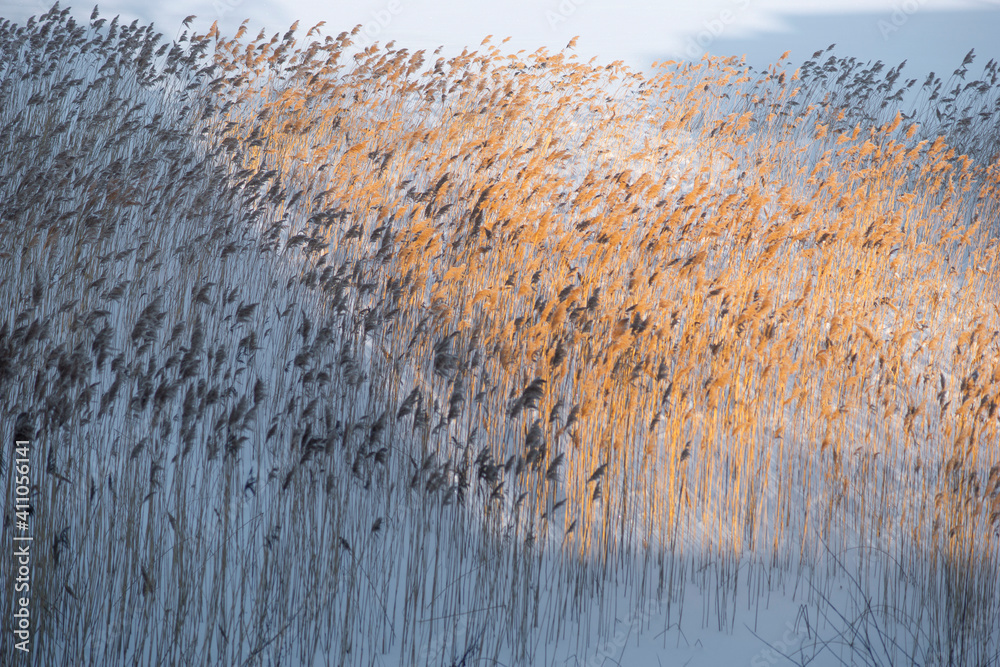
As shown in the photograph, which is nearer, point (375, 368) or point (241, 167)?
point (375, 368)

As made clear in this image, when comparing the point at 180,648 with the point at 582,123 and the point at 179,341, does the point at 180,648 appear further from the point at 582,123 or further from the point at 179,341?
the point at 582,123

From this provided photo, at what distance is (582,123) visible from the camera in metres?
8.41

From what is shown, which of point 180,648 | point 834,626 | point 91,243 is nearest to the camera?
point 180,648

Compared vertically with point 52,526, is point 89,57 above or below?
above

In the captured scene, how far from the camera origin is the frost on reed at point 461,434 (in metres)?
2.49

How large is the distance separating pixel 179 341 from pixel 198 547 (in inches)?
60.5

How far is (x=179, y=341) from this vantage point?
364cm

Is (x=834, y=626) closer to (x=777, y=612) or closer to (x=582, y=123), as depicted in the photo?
(x=777, y=612)

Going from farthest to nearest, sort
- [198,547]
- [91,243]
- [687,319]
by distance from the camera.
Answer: [91,243]
[687,319]
[198,547]

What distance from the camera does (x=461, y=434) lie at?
3320 mm

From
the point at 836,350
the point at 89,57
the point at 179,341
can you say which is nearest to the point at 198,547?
the point at 179,341

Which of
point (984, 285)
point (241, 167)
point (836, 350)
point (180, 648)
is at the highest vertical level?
point (241, 167)

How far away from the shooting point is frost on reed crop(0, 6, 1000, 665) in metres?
2.49

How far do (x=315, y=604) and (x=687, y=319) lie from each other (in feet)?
8.50
